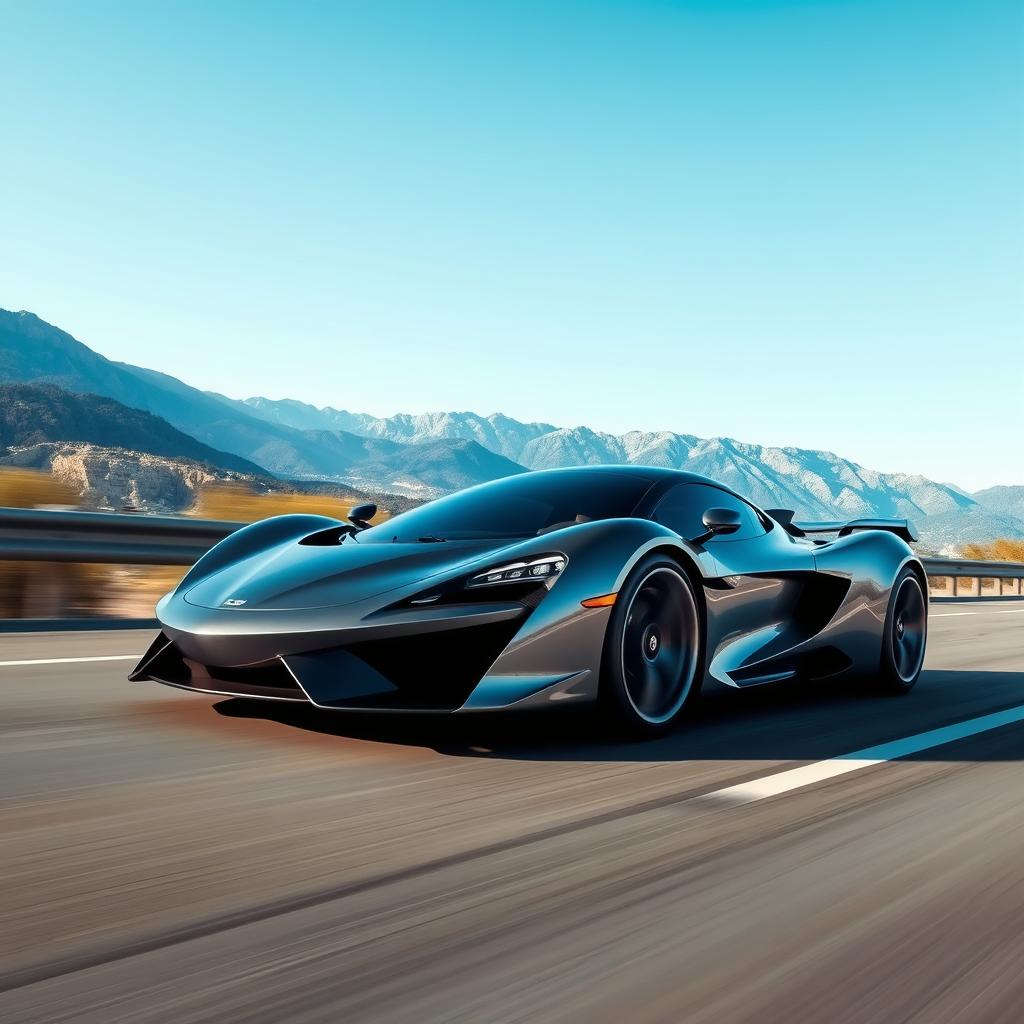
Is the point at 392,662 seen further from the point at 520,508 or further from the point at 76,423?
the point at 76,423

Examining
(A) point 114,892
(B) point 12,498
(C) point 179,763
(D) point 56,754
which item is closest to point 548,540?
(C) point 179,763

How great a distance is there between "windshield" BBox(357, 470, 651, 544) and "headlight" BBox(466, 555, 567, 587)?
47 centimetres

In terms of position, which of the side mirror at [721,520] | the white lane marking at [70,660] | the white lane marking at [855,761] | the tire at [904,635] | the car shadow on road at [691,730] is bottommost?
the white lane marking at [70,660]

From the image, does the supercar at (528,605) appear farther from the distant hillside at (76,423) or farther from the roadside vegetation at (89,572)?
the distant hillside at (76,423)

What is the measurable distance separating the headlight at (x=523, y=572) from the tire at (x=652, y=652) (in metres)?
0.28

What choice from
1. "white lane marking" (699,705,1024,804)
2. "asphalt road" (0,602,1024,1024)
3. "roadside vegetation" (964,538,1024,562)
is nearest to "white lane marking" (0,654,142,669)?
"asphalt road" (0,602,1024,1024)

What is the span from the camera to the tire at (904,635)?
245 inches

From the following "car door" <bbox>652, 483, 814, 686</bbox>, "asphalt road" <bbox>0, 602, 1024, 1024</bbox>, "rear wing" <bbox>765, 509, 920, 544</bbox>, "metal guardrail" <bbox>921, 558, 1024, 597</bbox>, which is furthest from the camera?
"metal guardrail" <bbox>921, 558, 1024, 597</bbox>

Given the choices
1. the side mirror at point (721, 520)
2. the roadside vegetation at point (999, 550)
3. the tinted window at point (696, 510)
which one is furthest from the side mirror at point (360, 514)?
the roadside vegetation at point (999, 550)

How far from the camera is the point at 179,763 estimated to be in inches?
153

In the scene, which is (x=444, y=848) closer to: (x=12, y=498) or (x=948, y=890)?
(x=948, y=890)

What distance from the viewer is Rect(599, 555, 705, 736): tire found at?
4.31 meters

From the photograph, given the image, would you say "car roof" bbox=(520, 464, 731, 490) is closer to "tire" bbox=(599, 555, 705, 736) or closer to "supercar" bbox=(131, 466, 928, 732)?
"supercar" bbox=(131, 466, 928, 732)

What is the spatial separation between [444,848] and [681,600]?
196 centimetres
